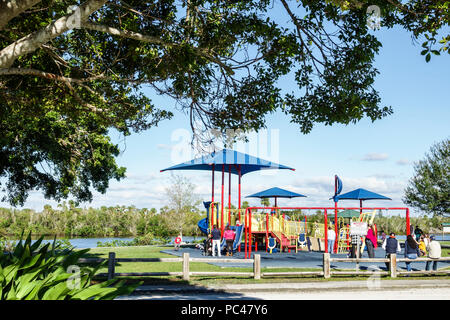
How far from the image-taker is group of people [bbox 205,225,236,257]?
2064 centimetres

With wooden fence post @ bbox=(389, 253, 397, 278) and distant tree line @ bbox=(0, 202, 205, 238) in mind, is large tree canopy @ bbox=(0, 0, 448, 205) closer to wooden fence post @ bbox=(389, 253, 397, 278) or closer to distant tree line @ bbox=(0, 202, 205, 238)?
wooden fence post @ bbox=(389, 253, 397, 278)

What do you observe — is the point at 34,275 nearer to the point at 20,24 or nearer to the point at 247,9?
the point at 247,9

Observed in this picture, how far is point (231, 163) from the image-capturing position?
22.2 m

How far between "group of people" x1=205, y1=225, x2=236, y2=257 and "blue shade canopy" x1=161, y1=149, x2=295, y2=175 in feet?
10.9

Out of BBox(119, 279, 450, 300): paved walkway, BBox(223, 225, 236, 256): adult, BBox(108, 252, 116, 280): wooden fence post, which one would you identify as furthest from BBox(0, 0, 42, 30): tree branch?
BBox(223, 225, 236, 256): adult

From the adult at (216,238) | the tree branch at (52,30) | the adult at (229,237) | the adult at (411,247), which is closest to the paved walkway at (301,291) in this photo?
the adult at (411,247)

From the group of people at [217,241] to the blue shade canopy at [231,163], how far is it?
3.31 metres

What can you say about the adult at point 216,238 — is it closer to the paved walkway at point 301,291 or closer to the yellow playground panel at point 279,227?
the yellow playground panel at point 279,227

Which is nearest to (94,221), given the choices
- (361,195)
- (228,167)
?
(228,167)

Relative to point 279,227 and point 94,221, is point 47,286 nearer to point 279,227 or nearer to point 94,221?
point 279,227

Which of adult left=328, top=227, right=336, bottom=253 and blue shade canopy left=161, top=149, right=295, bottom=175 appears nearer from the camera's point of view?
blue shade canopy left=161, top=149, right=295, bottom=175

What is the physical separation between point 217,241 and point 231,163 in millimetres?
3981
